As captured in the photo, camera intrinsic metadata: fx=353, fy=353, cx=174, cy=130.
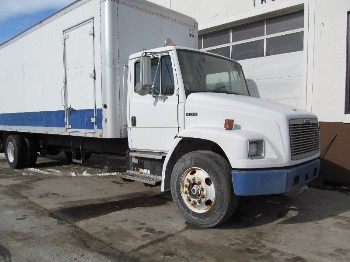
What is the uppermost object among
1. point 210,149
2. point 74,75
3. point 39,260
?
point 74,75

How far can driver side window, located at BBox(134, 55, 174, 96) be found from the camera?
5227 millimetres

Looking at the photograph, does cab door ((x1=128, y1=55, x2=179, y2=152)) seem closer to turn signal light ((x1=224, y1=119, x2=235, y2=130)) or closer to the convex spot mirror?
the convex spot mirror

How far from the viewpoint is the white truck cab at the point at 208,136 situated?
4.36 m

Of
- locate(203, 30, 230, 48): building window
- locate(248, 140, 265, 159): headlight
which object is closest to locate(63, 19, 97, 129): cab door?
locate(248, 140, 265, 159): headlight

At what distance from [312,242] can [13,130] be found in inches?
327

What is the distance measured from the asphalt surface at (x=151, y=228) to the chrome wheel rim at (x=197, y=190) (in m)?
0.30

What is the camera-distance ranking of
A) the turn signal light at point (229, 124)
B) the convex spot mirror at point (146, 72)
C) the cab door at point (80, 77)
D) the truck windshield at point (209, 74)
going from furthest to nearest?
the cab door at point (80, 77)
the truck windshield at point (209, 74)
the convex spot mirror at point (146, 72)
the turn signal light at point (229, 124)

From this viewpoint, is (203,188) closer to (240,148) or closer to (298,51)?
(240,148)

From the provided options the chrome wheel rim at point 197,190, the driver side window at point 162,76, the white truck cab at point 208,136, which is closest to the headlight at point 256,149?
the white truck cab at point 208,136

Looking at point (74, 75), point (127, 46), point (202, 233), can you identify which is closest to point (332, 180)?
point (202, 233)

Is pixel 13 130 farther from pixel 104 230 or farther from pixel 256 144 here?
pixel 256 144

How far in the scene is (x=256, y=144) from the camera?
4.41 m

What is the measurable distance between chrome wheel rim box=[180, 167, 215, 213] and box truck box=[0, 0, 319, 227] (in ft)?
0.04

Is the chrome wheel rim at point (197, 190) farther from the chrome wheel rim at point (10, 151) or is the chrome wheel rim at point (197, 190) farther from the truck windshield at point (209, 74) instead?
the chrome wheel rim at point (10, 151)
